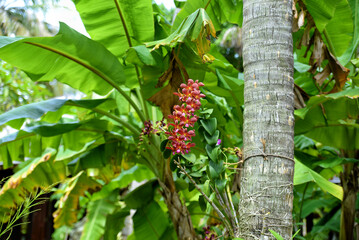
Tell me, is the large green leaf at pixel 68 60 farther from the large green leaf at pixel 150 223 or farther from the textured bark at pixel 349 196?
the textured bark at pixel 349 196

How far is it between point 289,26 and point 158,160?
6.28 feet

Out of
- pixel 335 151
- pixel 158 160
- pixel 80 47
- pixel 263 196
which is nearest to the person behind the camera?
pixel 263 196

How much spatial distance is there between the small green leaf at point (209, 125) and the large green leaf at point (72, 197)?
279 cm

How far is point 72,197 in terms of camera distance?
189 inches

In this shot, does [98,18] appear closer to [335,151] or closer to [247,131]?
[247,131]

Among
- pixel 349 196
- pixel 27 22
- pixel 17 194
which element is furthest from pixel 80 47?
pixel 27 22

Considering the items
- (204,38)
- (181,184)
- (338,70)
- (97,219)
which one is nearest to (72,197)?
(97,219)

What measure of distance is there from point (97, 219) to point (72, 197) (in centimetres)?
56

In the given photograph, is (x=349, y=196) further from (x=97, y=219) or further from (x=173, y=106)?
(x=97, y=219)

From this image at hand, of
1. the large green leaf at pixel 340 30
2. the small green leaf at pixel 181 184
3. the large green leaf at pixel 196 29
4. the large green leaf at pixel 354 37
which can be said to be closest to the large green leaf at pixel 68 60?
the large green leaf at pixel 196 29

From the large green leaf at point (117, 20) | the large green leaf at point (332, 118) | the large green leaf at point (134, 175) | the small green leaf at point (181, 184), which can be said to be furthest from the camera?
the large green leaf at point (134, 175)

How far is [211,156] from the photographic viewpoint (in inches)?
69.7

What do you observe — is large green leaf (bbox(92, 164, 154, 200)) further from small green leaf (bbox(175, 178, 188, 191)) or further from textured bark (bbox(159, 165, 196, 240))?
textured bark (bbox(159, 165, 196, 240))

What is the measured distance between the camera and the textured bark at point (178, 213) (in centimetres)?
315
